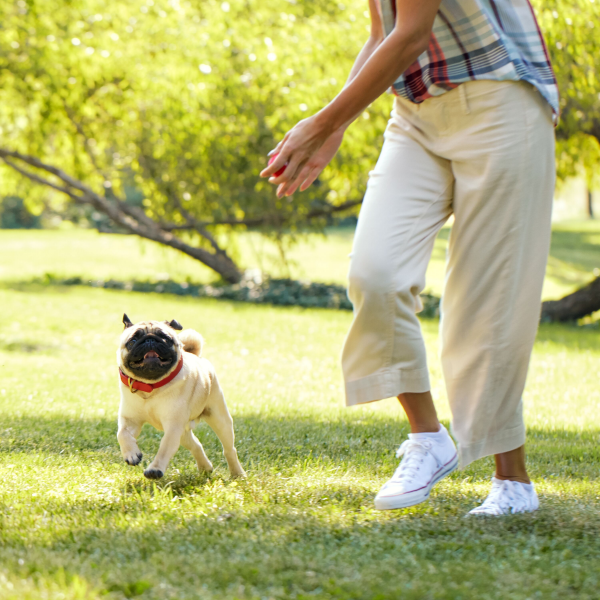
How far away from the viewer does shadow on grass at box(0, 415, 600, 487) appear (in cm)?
390

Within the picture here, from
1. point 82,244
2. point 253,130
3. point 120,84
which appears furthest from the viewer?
point 82,244

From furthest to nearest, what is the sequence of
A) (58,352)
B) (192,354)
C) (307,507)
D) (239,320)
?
1. (239,320)
2. (58,352)
3. (192,354)
4. (307,507)

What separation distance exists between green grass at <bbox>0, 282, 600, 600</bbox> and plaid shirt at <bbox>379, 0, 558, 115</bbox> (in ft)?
4.99

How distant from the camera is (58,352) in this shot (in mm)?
9352

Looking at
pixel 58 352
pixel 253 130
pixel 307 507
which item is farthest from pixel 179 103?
pixel 307 507

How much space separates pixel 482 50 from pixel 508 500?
160 centimetres

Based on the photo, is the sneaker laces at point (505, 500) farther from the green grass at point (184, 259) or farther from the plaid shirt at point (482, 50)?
the green grass at point (184, 259)

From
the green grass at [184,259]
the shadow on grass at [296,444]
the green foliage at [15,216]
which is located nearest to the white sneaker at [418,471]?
the shadow on grass at [296,444]

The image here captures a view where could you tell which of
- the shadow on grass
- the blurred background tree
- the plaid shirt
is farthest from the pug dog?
the blurred background tree

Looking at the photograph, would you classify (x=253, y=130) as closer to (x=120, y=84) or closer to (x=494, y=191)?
(x=120, y=84)

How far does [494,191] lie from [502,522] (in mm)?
1153

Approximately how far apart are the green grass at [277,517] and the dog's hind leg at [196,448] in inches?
2.2

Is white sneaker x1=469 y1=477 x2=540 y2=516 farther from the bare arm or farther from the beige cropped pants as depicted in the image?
the bare arm

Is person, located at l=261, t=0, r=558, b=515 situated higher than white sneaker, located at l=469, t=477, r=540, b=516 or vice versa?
person, located at l=261, t=0, r=558, b=515
